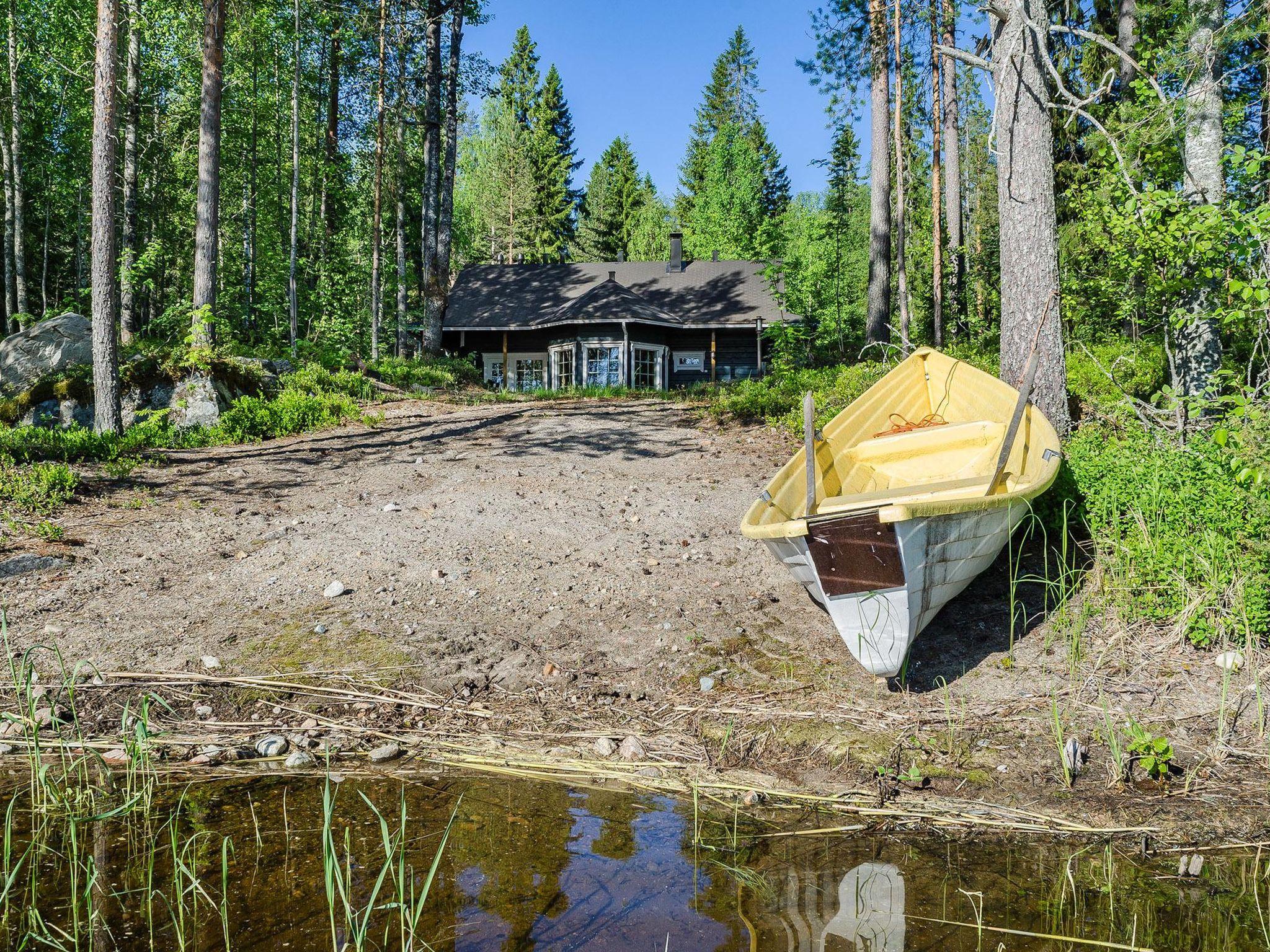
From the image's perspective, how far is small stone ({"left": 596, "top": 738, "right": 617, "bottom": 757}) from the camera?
383 cm

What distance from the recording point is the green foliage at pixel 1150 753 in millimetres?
3498

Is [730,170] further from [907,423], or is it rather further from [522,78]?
[907,423]

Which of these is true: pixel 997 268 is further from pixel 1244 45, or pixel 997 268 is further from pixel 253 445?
pixel 253 445

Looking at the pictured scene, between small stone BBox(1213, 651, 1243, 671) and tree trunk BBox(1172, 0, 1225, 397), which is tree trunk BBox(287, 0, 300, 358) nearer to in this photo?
tree trunk BBox(1172, 0, 1225, 397)

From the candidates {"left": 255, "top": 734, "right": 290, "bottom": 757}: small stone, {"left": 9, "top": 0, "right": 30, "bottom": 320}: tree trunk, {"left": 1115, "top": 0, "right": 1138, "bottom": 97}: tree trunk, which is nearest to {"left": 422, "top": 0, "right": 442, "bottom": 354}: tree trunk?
{"left": 9, "top": 0, "right": 30, "bottom": 320}: tree trunk

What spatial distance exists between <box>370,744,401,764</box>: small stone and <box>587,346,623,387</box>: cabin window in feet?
70.0

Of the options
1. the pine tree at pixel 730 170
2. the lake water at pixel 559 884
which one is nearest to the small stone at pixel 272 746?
the lake water at pixel 559 884

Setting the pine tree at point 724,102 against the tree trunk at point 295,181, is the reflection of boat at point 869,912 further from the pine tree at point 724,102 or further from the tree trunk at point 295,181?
the pine tree at point 724,102

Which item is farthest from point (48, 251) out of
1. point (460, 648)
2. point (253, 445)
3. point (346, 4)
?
point (460, 648)

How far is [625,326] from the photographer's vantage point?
24.4 metres

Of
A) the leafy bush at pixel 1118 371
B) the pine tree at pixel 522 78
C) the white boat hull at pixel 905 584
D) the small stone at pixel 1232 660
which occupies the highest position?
the pine tree at pixel 522 78

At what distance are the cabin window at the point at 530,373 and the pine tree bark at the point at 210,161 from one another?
48.6ft

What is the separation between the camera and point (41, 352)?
Result: 514 inches

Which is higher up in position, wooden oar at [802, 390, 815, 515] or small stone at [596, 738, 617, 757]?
wooden oar at [802, 390, 815, 515]
